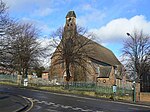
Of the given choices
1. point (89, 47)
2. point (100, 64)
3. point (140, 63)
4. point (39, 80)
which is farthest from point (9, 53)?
point (100, 64)

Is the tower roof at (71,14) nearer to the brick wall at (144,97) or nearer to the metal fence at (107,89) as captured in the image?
the metal fence at (107,89)

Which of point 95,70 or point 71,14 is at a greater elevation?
point 71,14

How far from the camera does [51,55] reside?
212ft

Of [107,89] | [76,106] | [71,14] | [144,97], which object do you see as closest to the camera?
[76,106]

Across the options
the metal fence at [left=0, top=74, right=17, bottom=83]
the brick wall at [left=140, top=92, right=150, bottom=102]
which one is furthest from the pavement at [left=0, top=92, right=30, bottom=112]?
the metal fence at [left=0, top=74, right=17, bottom=83]

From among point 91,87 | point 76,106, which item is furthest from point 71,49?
point 76,106

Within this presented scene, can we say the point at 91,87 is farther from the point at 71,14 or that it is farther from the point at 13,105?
the point at 71,14

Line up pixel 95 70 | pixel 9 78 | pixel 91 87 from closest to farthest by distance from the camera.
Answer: pixel 91 87, pixel 9 78, pixel 95 70

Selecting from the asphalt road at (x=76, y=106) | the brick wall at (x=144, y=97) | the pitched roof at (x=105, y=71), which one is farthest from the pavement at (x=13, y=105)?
the pitched roof at (x=105, y=71)

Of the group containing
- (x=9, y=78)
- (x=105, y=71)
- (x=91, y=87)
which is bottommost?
(x=91, y=87)

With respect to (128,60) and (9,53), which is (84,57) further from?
(9,53)

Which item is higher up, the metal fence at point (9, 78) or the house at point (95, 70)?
the house at point (95, 70)

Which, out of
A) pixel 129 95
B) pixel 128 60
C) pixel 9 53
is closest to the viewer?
pixel 9 53

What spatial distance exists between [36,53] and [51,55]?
258 inches
